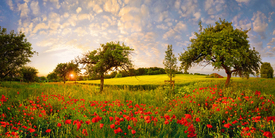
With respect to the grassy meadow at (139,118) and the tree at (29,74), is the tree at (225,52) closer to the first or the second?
the grassy meadow at (139,118)

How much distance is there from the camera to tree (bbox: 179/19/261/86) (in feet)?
32.6

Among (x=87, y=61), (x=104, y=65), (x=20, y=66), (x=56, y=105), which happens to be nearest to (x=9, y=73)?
(x=20, y=66)

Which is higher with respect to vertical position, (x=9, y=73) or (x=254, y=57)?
(x=254, y=57)

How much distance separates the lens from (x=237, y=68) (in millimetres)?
11484

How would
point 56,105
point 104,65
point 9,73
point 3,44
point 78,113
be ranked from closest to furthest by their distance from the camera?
1. point 78,113
2. point 56,105
3. point 104,65
4. point 3,44
5. point 9,73

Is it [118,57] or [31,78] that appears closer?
[118,57]

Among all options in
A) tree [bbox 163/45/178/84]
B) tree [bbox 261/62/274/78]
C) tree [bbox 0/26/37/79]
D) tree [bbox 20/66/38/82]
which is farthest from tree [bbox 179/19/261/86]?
tree [bbox 261/62/274/78]

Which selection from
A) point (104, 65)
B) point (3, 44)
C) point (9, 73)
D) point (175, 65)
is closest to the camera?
point (104, 65)

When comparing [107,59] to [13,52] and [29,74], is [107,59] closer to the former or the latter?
[13,52]

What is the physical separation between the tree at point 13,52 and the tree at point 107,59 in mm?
10544

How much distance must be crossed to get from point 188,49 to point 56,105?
11.9 metres

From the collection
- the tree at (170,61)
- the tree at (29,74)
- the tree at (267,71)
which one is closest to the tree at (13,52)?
the tree at (29,74)

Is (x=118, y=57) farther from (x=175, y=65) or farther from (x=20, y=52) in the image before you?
(x=20, y=52)

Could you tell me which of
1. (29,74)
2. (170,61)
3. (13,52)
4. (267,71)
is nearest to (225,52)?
(170,61)
